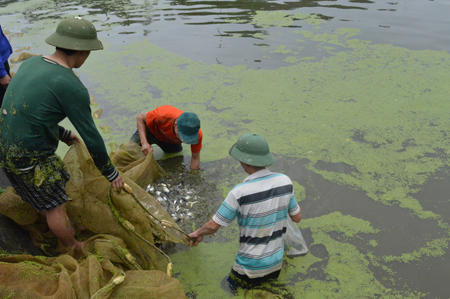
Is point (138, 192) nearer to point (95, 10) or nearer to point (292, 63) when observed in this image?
point (292, 63)

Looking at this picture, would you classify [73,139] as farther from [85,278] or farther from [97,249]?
[85,278]

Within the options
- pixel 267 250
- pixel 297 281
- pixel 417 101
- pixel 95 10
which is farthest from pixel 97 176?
pixel 95 10

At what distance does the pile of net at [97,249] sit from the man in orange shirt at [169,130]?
795mm

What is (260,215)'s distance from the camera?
1.95 meters

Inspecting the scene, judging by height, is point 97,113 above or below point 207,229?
below

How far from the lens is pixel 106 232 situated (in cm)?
223

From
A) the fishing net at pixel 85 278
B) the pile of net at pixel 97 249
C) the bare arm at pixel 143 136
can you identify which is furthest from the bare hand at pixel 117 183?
the bare arm at pixel 143 136

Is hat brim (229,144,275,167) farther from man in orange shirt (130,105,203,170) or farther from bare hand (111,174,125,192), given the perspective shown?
man in orange shirt (130,105,203,170)

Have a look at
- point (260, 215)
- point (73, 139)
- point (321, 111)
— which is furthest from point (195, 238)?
point (321, 111)

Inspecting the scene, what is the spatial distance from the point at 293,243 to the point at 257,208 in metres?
0.88

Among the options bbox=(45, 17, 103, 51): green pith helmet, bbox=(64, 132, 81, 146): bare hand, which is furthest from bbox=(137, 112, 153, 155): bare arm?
bbox=(45, 17, 103, 51): green pith helmet

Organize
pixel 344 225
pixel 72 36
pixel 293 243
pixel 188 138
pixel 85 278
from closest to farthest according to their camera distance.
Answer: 1. pixel 85 278
2. pixel 72 36
3. pixel 293 243
4. pixel 344 225
5. pixel 188 138

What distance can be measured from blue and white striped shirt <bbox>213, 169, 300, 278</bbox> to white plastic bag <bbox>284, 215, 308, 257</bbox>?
18.0 inches

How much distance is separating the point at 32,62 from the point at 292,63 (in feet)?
16.6
